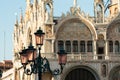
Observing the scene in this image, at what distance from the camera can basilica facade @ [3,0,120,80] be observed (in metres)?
58.1

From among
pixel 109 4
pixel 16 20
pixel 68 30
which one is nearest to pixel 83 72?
pixel 68 30

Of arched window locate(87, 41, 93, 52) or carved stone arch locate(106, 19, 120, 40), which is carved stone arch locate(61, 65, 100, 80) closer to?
arched window locate(87, 41, 93, 52)

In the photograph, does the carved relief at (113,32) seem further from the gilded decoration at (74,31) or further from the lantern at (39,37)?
the lantern at (39,37)

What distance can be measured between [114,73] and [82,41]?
17.3 ft

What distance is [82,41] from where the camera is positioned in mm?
59750

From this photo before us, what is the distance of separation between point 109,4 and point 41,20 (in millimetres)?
14892

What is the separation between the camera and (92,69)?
5828cm

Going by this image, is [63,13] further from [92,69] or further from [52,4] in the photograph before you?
[92,69]

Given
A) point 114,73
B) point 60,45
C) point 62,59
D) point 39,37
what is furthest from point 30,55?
point 114,73

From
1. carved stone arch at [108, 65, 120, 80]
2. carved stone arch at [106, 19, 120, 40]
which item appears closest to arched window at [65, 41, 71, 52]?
carved stone arch at [106, 19, 120, 40]

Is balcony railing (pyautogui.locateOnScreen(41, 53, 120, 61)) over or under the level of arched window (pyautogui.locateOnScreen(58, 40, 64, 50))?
under

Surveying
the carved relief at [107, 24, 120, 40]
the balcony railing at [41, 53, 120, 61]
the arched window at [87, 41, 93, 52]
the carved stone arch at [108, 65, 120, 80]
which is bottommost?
the carved stone arch at [108, 65, 120, 80]

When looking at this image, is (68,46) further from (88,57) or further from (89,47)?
(88,57)

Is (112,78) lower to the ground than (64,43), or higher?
lower
